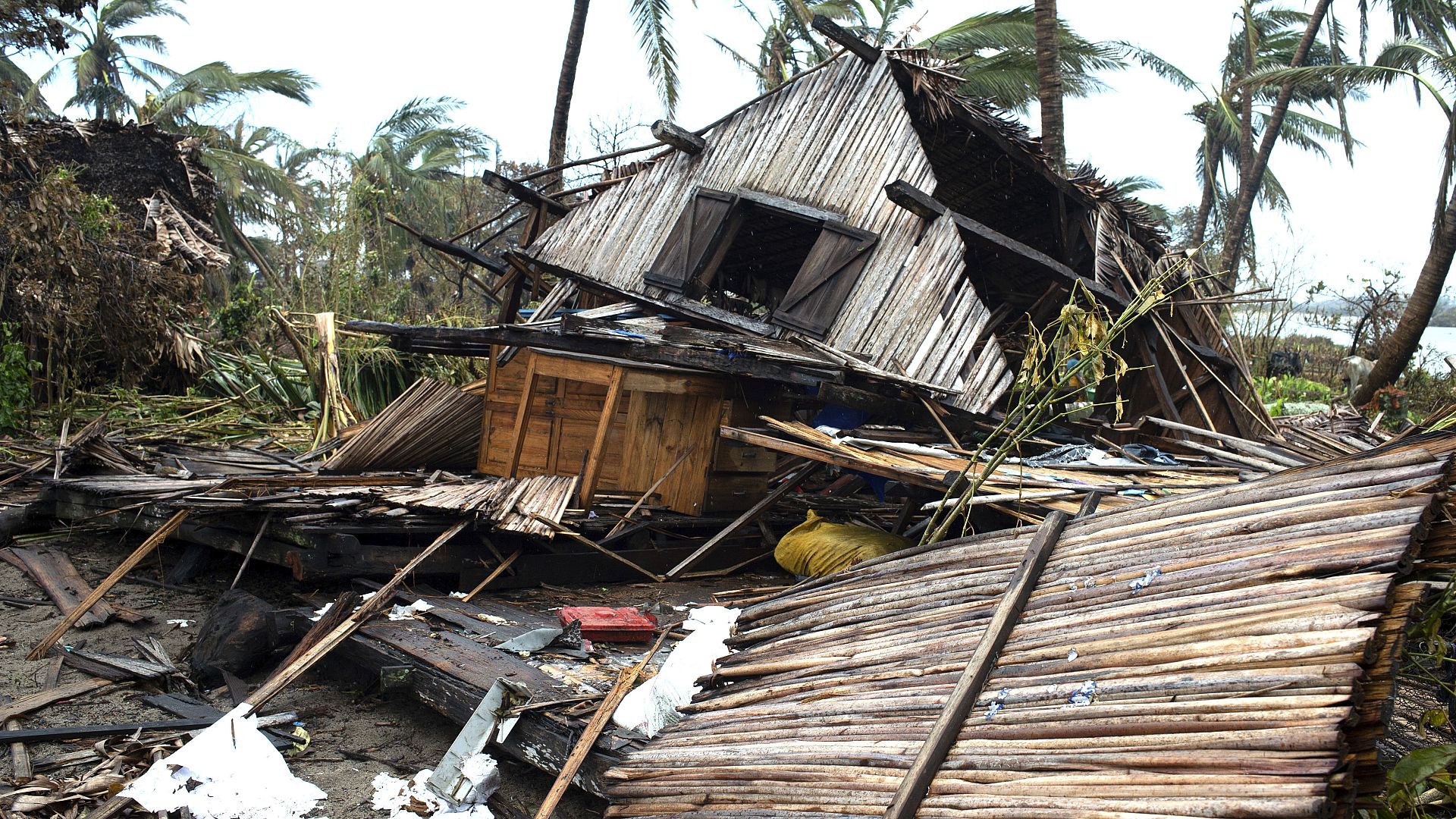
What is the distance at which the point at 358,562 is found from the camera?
26.1 feet

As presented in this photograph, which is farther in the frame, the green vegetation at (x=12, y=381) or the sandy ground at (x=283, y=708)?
the green vegetation at (x=12, y=381)

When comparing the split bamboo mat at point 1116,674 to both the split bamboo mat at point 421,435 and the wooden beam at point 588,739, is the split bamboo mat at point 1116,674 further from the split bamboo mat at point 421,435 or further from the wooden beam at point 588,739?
the split bamboo mat at point 421,435

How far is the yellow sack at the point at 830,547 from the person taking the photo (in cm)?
780

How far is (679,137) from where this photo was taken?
41.0ft

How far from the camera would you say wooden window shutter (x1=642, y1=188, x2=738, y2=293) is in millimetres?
11820

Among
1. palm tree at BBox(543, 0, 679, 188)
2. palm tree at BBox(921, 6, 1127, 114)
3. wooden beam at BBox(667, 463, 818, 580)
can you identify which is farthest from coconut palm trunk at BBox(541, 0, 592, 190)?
wooden beam at BBox(667, 463, 818, 580)

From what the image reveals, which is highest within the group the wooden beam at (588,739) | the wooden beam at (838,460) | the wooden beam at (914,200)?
the wooden beam at (914,200)

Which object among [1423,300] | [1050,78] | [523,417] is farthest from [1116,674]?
[1423,300]

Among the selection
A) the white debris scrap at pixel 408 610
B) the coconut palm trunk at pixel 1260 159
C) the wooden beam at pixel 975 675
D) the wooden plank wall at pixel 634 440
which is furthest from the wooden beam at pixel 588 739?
the coconut palm trunk at pixel 1260 159

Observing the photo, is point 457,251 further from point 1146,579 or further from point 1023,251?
point 1146,579

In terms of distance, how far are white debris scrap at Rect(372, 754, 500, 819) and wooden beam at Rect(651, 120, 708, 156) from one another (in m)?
8.95

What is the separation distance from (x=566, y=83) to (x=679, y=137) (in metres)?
5.91

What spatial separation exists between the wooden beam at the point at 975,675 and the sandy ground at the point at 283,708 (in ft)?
7.85

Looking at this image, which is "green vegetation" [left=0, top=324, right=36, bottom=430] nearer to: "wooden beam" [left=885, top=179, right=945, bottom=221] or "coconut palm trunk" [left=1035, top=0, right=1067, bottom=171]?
"wooden beam" [left=885, top=179, right=945, bottom=221]
